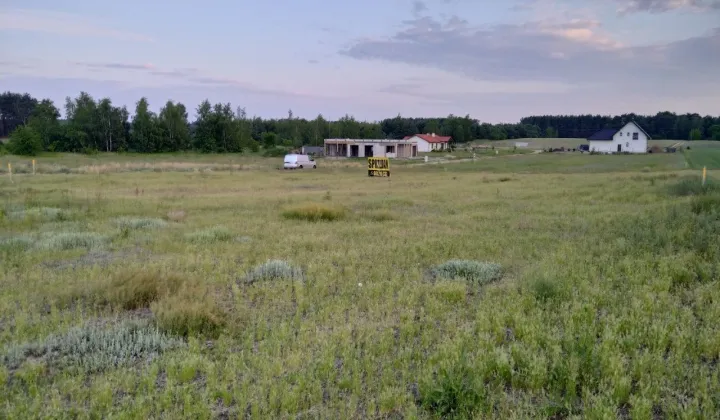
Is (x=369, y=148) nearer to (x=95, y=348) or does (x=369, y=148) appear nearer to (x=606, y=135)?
(x=606, y=135)

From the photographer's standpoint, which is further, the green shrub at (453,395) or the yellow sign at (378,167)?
the yellow sign at (378,167)

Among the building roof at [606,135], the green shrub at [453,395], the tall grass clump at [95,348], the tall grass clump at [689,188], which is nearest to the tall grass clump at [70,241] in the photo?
the tall grass clump at [95,348]

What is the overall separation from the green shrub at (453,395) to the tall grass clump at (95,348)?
2934 mm

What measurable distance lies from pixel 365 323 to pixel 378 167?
3816cm

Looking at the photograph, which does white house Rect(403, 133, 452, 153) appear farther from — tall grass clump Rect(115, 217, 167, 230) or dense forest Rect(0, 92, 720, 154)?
tall grass clump Rect(115, 217, 167, 230)

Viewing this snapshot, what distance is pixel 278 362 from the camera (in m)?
5.26

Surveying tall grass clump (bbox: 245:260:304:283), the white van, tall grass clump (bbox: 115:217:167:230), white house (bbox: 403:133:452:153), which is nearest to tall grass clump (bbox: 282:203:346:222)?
tall grass clump (bbox: 115:217:167:230)

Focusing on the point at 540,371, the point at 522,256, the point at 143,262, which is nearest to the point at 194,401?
the point at 540,371

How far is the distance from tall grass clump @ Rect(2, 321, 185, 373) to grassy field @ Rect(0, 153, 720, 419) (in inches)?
0.9

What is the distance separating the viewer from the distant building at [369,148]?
84.6m

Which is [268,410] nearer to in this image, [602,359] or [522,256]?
[602,359]

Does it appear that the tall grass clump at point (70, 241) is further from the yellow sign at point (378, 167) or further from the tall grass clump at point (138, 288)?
the yellow sign at point (378, 167)

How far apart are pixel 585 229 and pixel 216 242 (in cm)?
894

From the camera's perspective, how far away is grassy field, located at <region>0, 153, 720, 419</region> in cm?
456
